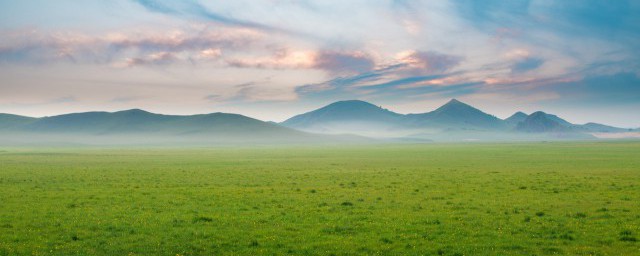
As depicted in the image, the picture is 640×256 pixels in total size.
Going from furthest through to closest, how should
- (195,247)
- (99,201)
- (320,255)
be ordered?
(99,201), (195,247), (320,255)

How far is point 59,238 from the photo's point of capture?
1844cm

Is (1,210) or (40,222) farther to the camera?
(1,210)

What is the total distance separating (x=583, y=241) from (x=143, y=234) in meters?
16.3

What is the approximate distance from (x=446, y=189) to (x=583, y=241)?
17.3 m

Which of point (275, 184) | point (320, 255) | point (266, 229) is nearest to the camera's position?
point (320, 255)

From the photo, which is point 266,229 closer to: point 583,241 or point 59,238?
point 59,238

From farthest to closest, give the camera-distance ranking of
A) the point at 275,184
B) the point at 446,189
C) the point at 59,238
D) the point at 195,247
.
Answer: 1. the point at 275,184
2. the point at 446,189
3. the point at 59,238
4. the point at 195,247

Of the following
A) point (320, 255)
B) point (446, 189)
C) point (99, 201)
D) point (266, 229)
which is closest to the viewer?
point (320, 255)

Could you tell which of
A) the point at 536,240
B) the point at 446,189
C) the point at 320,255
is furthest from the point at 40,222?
the point at 446,189

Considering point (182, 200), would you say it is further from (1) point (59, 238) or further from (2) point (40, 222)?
(1) point (59, 238)

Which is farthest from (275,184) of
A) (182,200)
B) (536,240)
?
(536,240)

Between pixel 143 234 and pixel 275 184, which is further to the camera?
pixel 275 184

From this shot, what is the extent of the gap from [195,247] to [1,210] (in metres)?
14.4

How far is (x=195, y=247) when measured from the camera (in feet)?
55.8
